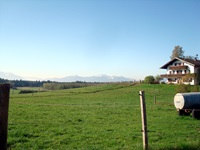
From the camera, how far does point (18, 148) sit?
9.39 metres

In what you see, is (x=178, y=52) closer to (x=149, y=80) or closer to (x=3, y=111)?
(x=149, y=80)

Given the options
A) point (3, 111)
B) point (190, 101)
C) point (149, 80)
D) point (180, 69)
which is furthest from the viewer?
point (149, 80)

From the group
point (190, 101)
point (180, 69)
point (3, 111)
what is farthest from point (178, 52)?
point (3, 111)

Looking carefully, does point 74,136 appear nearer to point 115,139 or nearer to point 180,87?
point 115,139

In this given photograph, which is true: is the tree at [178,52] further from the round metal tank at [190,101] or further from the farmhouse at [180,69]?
the round metal tank at [190,101]

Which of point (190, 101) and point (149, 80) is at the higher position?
point (149, 80)

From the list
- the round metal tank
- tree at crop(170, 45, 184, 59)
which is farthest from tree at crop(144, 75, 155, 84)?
the round metal tank

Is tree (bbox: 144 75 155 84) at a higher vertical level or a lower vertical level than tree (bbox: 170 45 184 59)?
lower

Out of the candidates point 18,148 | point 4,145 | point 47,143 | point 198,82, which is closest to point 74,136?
point 47,143

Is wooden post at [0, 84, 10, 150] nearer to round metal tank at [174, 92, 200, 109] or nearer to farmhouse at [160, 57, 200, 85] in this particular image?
round metal tank at [174, 92, 200, 109]

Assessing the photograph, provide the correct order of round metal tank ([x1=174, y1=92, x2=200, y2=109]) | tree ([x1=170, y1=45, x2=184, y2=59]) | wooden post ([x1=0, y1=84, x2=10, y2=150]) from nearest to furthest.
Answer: wooden post ([x1=0, y1=84, x2=10, y2=150]) → round metal tank ([x1=174, y1=92, x2=200, y2=109]) → tree ([x1=170, y1=45, x2=184, y2=59])

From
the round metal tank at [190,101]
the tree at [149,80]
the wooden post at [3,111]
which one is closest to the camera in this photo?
the wooden post at [3,111]

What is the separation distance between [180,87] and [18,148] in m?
30.3

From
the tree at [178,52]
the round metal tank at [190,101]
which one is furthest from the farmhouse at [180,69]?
the round metal tank at [190,101]
